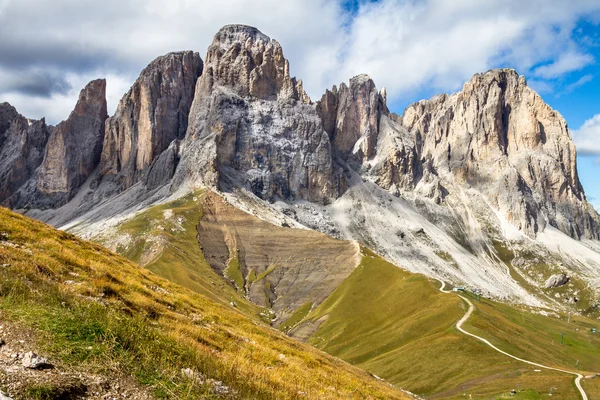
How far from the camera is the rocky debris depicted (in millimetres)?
8507

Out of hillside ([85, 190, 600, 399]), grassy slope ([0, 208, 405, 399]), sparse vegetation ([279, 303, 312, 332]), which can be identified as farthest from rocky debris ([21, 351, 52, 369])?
sparse vegetation ([279, 303, 312, 332])

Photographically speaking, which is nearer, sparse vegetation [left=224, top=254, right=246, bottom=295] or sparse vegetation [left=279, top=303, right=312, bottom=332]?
sparse vegetation [left=279, top=303, right=312, bottom=332]

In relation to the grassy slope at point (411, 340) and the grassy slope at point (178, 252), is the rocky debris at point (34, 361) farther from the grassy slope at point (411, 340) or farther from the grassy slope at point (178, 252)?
the grassy slope at point (178, 252)

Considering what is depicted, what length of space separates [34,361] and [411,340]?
94.1 m

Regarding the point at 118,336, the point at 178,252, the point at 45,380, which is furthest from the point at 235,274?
the point at 45,380

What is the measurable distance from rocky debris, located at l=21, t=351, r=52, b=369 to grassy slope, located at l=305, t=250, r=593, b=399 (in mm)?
55585

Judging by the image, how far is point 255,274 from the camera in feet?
558

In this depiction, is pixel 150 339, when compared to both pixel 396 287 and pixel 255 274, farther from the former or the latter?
pixel 255 274

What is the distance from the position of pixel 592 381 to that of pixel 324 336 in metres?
70.4

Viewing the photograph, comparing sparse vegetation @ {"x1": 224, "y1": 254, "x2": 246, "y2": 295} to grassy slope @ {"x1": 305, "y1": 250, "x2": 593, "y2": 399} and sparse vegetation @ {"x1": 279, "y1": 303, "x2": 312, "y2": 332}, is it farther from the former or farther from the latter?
grassy slope @ {"x1": 305, "y1": 250, "x2": 593, "y2": 399}

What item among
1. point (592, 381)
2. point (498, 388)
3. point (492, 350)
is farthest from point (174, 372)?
point (492, 350)

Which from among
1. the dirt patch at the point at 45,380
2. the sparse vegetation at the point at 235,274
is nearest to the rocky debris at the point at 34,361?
the dirt patch at the point at 45,380

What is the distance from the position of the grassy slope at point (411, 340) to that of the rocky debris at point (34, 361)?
182 feet

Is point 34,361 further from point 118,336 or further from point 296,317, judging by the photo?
point 296,317
